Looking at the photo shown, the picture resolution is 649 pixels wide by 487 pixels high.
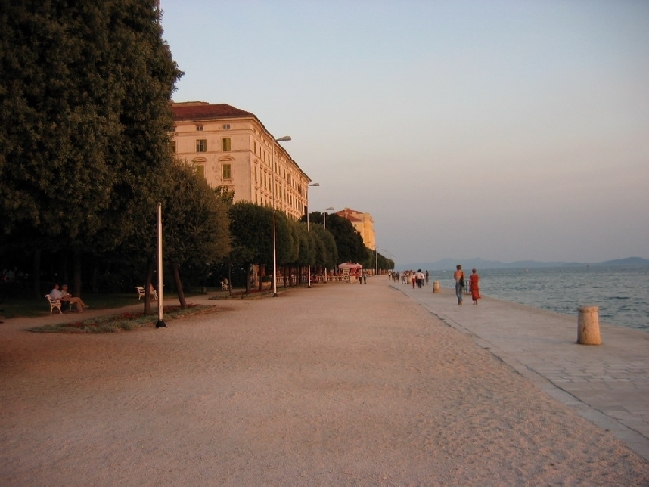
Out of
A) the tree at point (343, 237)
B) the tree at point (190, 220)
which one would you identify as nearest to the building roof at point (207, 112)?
the tree at point (343, 237)

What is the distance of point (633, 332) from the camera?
16.3 meters

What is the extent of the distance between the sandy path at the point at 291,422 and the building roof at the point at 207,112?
55.7m

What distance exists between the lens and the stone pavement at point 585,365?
6912mm

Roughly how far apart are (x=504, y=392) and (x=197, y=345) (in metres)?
7.66

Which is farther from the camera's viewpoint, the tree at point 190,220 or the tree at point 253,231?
the tree at point 253,231

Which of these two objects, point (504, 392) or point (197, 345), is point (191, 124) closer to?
point (197, 345)

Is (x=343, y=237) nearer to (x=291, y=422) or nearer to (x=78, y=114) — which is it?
(x=78, y=114)

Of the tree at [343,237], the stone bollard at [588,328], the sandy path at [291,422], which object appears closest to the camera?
the sandy path at [291,422]

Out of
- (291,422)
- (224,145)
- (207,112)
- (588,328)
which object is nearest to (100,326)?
(588,328)

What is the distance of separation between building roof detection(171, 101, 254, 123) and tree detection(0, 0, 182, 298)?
55.7m

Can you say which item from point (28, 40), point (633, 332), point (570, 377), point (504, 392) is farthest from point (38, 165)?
point (633, 332)

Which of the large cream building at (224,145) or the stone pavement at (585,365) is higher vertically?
the large cream building at (224,145)

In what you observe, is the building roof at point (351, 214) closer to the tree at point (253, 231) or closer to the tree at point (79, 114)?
the tree at point (253, 231)

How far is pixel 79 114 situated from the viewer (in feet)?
30.9
